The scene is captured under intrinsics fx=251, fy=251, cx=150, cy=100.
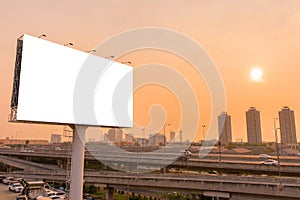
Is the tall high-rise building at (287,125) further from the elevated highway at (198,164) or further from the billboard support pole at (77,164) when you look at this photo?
the billboard support pole at (77,164)

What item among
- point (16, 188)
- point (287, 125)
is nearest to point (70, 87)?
Result: point (16, 188)

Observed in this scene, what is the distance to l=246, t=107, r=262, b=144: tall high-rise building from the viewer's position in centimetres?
6801

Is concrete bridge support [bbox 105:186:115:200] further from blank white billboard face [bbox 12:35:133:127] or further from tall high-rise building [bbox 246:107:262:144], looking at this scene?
tall high-rise building [bbox 246:107:262:144]

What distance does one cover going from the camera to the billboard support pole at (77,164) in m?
11.1

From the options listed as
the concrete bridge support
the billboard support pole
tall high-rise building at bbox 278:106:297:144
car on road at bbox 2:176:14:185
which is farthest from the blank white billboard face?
tall high-rise building at bbox 278:106:297:144

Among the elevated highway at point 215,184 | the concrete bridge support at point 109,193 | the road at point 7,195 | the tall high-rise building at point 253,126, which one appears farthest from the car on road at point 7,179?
the tall high-rise building at point 253,126

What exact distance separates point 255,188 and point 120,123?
10.5 meters

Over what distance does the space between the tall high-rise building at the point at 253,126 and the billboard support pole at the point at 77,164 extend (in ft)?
210

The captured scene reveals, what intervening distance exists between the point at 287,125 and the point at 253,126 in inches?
398

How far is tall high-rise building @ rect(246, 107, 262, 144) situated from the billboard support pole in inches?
2521

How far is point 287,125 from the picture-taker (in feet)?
197

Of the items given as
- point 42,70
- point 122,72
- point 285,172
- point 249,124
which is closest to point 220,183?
point 285,172

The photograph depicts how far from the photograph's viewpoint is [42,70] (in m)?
9.29

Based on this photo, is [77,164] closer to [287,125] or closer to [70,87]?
[70,87]
